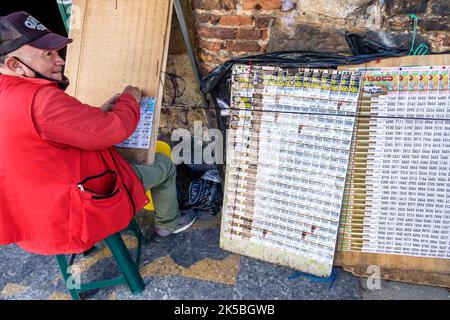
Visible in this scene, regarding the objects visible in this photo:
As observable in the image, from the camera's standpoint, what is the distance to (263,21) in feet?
8.19

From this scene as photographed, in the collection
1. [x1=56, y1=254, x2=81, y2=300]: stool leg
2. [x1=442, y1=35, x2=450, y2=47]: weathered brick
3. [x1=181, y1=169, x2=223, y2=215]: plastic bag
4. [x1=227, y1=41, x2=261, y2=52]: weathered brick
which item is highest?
[x1=442, y1=35, x2=450, y2=47]: weathered brick

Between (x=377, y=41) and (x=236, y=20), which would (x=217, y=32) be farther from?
(x=377, y=41)

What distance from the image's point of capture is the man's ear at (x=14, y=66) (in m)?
1.87

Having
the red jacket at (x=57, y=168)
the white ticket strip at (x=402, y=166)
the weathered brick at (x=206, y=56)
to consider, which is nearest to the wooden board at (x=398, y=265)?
the white ticket strip at (x=402, y=166)

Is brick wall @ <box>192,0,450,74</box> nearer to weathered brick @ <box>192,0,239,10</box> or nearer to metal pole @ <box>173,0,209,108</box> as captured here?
weathered brick @ <box>192,0,239,10</box>

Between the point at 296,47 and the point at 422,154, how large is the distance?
1.04 meters

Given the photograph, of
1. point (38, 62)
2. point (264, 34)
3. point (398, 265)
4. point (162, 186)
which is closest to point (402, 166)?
point (398, 265)

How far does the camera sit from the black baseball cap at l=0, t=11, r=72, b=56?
1.87m

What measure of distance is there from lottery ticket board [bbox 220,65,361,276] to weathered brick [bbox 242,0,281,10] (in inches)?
15.6

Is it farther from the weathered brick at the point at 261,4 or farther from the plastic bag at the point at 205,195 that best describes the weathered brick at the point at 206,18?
the plastic bag at the point at 205,195

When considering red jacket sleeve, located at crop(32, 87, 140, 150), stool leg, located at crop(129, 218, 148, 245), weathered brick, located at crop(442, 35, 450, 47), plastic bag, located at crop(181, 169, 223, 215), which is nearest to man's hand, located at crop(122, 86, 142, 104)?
red jacket sleeve, located at crop(32, 87, 140, 150)

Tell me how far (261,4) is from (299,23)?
28 centimetres

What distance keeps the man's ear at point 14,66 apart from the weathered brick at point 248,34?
4.51 feet

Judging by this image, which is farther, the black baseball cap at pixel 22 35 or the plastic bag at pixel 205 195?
the plastic bag at pixel 205 195
